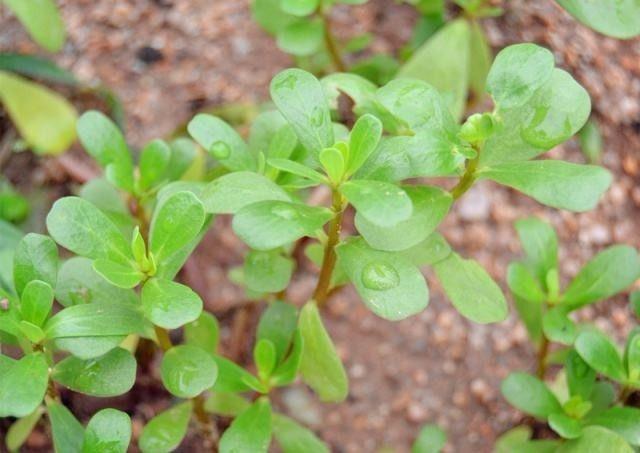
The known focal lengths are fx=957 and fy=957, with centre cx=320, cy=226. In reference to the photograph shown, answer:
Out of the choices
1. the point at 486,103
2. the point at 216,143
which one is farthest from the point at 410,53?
the point at 216,143

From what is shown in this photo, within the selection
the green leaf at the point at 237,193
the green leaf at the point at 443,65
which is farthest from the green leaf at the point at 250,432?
the green leaf at the point at 443,65

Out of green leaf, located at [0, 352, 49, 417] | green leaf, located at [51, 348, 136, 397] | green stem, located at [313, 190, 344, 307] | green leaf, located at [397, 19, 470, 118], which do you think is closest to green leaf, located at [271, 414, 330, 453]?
green stem, located at [313, 190, 344, 307]

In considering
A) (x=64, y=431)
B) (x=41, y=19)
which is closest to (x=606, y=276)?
(x=64, y=431)

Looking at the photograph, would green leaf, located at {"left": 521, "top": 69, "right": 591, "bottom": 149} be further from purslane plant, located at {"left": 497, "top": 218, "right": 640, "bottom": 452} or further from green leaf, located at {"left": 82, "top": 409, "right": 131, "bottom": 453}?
green leaf, located at {"left": 82, "top": 409, "right": 131, "bottom": 453}

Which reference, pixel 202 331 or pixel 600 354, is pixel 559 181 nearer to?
pixel 600 354

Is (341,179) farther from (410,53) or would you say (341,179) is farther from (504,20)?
(504,20)
